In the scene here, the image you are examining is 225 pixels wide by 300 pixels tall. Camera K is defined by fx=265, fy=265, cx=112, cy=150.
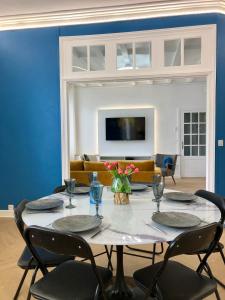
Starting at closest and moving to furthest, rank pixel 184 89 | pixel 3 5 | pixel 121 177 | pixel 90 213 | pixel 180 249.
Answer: pixel 180 249 < pixel 90 213 < pixel 121 177 < pixel 3 5 < pixel 184 89

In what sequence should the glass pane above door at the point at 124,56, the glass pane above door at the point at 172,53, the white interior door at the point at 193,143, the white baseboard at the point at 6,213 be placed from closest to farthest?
1. the glass pane above door at the point at 172,53
2. the glass pane above door at the point at 124,56
3. the white baseboard at the point at 6,213
4. the white interior door at the point at 193,143

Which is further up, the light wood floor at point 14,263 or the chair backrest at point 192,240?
the chair backrest at point 192,240

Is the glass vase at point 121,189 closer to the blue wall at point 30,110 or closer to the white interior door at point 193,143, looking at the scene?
the blue wall at point 30,110

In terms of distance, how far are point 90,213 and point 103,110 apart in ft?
22.5

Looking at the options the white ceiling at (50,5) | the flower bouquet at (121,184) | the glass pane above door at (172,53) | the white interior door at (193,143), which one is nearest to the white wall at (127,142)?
the white interior door at (193,143)

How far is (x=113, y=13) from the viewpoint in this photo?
3.71m

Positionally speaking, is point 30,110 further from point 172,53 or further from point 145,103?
point 145,103

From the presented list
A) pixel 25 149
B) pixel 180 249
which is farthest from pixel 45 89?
pixel 180 249

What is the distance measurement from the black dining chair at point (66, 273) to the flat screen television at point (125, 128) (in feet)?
21.9

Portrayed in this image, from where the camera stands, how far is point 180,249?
1.31m

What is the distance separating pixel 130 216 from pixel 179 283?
18.7 inches

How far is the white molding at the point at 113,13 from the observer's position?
3496 millimetres

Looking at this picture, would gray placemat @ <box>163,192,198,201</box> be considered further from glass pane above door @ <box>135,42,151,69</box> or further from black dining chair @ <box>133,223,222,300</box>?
glass pane above door @ <box>135,42,151,69</box>

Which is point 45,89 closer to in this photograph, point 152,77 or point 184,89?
point 152,77
